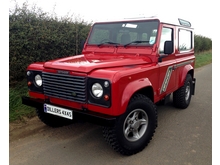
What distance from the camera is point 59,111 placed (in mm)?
2988

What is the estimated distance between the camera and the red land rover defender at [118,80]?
2676mm

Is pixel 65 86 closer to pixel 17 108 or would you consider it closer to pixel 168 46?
pixel 168 46

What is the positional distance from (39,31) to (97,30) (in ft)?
6.67

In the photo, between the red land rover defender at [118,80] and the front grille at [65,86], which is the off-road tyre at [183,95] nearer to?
the red land rover defender at [118,80]

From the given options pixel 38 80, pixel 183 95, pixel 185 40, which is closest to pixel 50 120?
pixel 38 80

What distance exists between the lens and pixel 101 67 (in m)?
2.89

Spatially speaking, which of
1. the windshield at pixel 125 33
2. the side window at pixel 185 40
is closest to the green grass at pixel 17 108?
the windshield at pixel 125 33

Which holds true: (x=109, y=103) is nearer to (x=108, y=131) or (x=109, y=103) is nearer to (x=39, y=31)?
(x=108, y=131)

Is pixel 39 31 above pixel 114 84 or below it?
above

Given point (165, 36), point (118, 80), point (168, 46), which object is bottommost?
point (118, 80)

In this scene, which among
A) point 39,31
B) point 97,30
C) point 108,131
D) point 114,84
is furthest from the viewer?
point 39,31

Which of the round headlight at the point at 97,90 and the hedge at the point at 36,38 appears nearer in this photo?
the round headlight at the point at 97,90

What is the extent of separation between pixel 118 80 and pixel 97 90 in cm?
30

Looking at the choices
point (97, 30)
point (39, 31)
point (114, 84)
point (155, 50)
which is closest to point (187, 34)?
point (155, 50)
